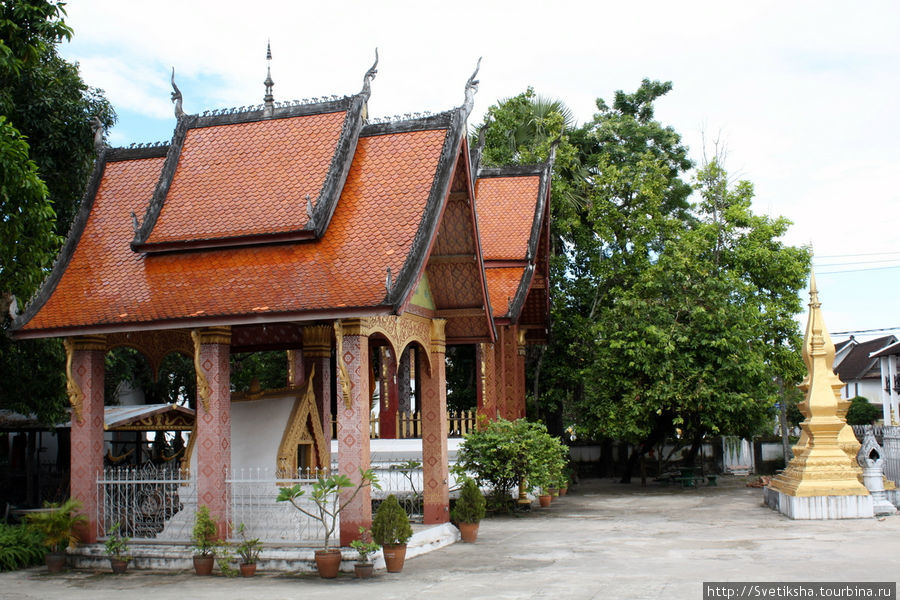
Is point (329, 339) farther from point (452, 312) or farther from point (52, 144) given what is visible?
point (52, 144)

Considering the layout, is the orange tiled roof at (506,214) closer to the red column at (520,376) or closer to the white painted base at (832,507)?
the red column at (520,376)

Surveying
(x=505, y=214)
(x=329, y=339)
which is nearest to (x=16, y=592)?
(x=329, y=339)

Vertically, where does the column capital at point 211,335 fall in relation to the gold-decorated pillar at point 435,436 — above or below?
above

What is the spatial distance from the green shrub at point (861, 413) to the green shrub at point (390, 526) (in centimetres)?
3688

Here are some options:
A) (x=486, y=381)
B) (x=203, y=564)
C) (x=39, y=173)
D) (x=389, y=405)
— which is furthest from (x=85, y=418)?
(x=486, y=381)

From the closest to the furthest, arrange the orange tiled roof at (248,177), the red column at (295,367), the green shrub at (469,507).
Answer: the orange tiled roof at (248,177) < the green shrub at (469,507) < the red column at (295,367)

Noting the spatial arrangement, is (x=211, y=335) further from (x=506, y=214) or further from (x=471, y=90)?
(x=506, y=214)

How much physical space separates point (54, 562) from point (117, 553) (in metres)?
0.92

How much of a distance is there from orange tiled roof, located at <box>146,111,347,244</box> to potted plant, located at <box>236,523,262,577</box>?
4.01 meters

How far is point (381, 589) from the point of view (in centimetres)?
959

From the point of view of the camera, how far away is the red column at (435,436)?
13.5m

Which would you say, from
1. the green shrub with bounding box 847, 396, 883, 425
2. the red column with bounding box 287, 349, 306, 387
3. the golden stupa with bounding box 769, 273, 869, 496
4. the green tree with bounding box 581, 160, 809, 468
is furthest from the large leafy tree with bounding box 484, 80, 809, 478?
the green shrub with bounding box 847, 396, 883, 425

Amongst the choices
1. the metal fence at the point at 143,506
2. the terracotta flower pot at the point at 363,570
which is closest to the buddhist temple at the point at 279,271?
the metal fence at the point at 143,506

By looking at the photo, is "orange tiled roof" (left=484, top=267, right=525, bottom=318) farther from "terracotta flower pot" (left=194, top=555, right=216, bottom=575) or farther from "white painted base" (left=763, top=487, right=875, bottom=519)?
"terracotta flower pot" (left=194, top=555, right=216, bottom=575)
